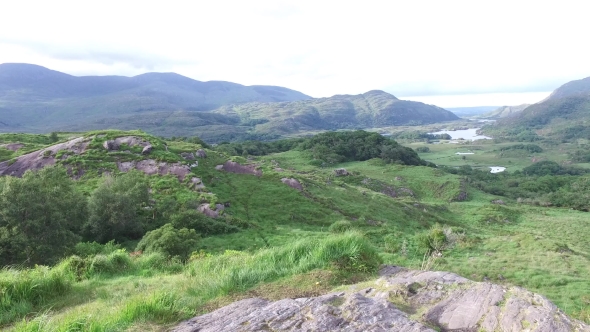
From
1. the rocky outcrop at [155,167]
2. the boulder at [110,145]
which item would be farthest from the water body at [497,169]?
the boulder at [110,145]

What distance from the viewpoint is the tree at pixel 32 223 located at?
2202cm

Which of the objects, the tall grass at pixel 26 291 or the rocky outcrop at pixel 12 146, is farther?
the rocky outcrop at pixel 12 146

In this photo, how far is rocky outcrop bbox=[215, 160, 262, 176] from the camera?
55656 millimetres

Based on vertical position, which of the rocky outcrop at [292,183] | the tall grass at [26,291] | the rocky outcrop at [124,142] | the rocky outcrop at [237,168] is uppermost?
the rocky outcrop at [124,142]

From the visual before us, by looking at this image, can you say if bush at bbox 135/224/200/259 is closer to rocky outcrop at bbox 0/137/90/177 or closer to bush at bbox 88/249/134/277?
bush at bbox 88/249/134/277

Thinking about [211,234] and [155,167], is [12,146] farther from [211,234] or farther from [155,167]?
[211,234]

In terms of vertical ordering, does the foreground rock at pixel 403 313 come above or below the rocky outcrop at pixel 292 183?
above

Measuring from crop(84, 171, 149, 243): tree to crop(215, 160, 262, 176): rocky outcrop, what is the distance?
20.1 m

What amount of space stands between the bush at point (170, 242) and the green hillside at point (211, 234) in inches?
5.3

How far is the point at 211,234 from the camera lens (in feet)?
118

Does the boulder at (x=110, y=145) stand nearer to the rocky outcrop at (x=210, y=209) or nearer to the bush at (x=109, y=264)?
the rocky outcrop at (x=210, y=209)

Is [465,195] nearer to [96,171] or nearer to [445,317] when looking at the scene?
[96,171]

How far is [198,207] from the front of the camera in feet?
134

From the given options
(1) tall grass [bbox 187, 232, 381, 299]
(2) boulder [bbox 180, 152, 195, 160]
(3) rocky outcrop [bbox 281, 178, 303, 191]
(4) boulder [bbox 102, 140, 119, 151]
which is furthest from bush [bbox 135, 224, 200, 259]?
(4) boulder [bbox 102, 140, 119, 151]
